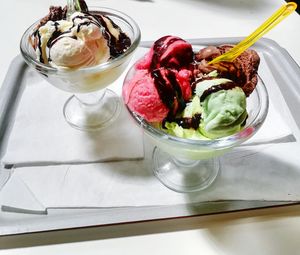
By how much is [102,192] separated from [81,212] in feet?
0.17

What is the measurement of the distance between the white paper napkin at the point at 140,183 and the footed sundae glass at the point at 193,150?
0.02m

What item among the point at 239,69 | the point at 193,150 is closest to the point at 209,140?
the point at 193,150

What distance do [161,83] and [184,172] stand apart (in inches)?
8.4

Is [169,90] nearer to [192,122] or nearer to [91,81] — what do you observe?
[192,122]

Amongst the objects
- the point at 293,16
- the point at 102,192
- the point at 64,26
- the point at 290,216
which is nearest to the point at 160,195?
the point at 102,192

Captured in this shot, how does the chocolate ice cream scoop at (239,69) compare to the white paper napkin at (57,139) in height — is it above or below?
above

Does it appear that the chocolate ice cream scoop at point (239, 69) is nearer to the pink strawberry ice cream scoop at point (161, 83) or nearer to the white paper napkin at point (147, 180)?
the pink strawberry ice cream scoop at point (161, 83)

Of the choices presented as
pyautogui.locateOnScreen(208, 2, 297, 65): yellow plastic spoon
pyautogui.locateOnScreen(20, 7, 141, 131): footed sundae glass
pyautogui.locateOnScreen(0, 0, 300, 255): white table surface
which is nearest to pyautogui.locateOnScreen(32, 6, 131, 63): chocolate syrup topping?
pyautogui.locateOnScreen(20, 7, 141, 131): footed sundae glass

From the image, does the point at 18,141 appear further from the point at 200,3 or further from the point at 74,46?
the point at 200,3

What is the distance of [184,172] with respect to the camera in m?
0.67

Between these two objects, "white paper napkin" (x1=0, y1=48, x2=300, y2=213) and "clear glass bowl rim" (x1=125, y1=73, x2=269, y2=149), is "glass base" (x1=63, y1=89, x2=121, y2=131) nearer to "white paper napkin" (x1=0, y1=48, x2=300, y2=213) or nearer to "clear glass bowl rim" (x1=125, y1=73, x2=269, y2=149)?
"white paper napkin" (x1=0, y1=48, x2=300, y2=213)

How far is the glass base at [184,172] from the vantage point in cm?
63

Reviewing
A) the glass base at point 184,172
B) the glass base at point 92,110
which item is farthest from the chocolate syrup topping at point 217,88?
the glass base at point 92,110

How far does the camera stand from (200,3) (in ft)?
3.84
